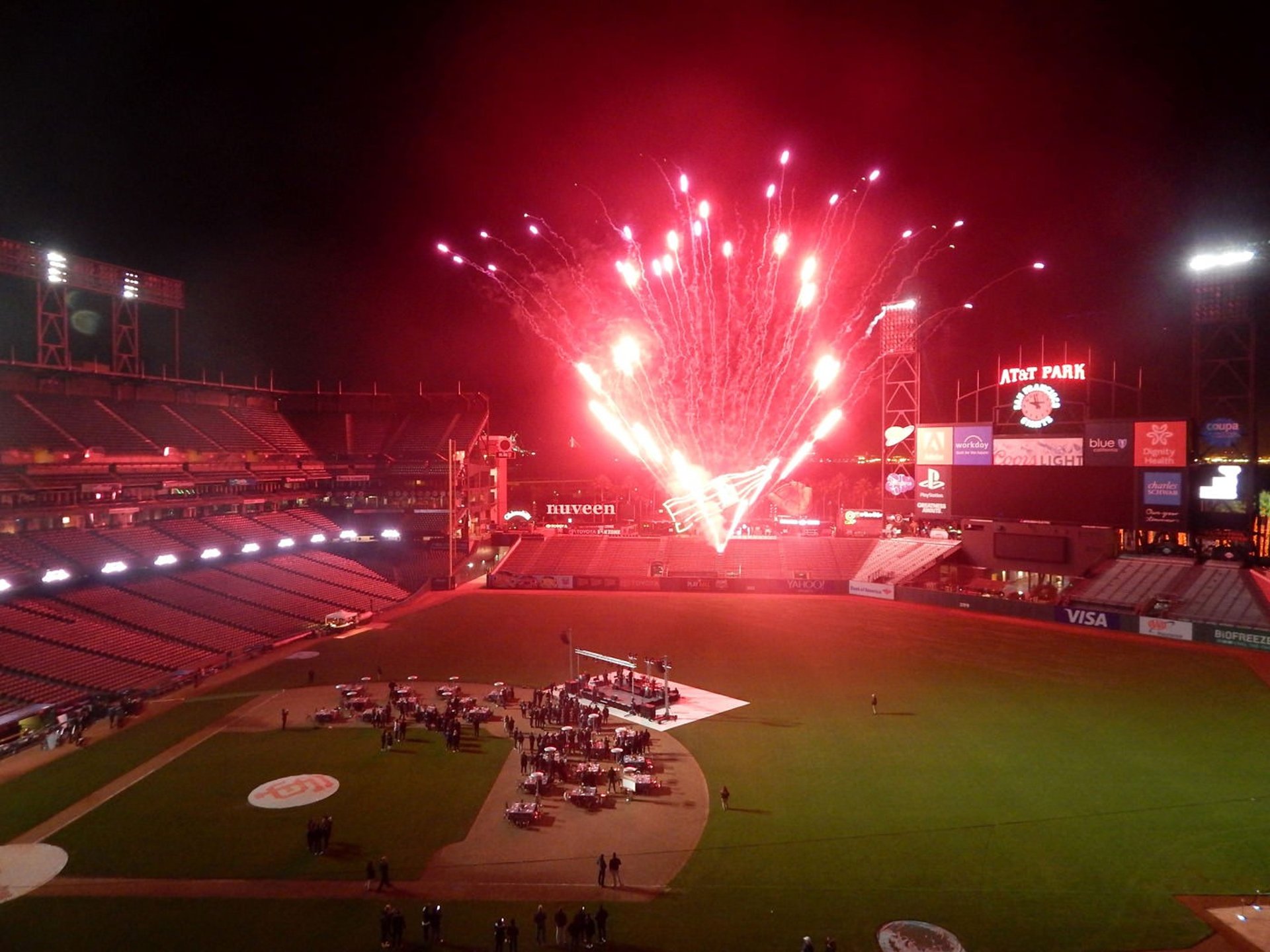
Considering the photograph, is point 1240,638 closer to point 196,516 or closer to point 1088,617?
point 1088,617

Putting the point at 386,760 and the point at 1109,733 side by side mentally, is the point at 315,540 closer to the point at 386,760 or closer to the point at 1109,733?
the point at 386,760

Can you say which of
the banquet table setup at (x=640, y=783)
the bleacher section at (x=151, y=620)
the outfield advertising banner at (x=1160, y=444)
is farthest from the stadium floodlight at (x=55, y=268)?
the outfield advertising banner at (x=1160, y=444)

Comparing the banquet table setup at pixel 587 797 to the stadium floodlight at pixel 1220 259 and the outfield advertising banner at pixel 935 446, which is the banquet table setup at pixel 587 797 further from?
the stadium floodlight at pixel 1220 259

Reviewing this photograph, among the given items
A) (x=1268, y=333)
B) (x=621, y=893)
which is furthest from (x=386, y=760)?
(x=1268, y=333)

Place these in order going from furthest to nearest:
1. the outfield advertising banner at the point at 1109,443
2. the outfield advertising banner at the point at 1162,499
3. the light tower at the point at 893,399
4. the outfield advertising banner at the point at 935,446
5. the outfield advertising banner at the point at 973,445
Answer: the light tower at the point at 893,399 → the outfield advertising banner at the point at 935,446 → the outfield advertising banner at the point at 973,445 → the outfield advertising banner at the point at 1109,443 → the outfield advertising banner at the point at 1162,499

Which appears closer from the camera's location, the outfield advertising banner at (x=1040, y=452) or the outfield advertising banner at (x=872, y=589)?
the outfield advertising banner at (x=1040, y=452)

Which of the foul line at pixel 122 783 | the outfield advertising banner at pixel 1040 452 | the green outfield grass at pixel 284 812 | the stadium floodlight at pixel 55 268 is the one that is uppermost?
the stadium floodlight at pixel 55 268

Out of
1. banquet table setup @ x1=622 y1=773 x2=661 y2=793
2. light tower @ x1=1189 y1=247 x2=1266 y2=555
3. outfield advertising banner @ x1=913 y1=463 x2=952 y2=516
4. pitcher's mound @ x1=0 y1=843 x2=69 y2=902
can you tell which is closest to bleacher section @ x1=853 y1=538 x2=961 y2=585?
outfield advertising banner @ x1=913 y1=463 x2=952 y2=516
